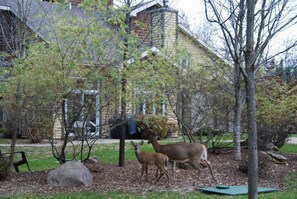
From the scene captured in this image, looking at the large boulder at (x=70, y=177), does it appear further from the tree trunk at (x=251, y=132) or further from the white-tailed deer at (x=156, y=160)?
the tree trunk at (x=251, y=132)

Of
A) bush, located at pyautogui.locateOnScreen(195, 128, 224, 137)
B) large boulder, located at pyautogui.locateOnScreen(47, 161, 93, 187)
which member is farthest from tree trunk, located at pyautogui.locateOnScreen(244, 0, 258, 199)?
bush, located at pyautogui.locateOnScreen(195, 128, 224, 137)

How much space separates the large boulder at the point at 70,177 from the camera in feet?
34.6

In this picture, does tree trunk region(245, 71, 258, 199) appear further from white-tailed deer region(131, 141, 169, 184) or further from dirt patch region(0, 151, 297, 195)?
white-tailed deer region(131, 141, 169, 184)

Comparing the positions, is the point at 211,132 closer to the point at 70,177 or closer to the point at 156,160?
the point at 156,160

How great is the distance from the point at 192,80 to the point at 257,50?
8.93 metres

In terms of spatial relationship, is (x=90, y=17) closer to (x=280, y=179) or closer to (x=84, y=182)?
(x=84, y=182)

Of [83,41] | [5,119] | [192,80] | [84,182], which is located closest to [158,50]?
[192,80]

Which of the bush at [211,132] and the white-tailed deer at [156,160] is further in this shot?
the bush at [211,132]

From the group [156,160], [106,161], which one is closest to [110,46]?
[156,160]

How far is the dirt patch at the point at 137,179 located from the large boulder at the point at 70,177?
168 millimetres

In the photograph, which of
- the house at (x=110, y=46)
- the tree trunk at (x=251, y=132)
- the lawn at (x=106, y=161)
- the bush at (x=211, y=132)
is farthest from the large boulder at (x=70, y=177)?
the bush at (x=211, y=132)

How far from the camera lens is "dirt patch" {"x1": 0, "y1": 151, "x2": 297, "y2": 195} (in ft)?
33.7

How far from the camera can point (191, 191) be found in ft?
33.1

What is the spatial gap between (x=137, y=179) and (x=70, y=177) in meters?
1.60
